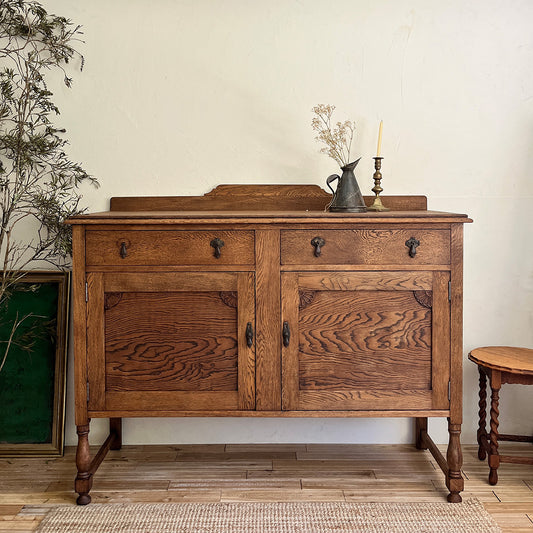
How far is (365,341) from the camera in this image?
8.07 feet

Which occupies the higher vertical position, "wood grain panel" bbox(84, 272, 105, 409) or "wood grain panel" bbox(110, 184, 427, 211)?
"wood grain panel" bbox(110, 184, 427, 211)

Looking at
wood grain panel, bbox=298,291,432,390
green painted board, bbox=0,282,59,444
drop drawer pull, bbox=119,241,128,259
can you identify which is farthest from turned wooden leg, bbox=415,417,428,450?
green painted board, bbox=0,282,59,444

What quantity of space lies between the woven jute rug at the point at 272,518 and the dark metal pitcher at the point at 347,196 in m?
1.23

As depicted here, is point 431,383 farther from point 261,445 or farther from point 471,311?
point 261,445

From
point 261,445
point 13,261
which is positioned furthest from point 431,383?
point 13,261

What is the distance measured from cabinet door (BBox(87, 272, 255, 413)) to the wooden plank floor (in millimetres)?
400

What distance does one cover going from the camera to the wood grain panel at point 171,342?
2461 millimetres

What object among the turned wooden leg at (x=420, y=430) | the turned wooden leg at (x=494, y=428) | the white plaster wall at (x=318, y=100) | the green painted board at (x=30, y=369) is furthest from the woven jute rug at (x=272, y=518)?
the white plaster wall at (x=318, y=100)

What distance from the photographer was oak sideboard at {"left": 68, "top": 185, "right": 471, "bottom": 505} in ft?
7.95

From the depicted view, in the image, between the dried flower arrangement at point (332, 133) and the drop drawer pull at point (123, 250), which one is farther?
the dried flower arrangement at point (332, 133)

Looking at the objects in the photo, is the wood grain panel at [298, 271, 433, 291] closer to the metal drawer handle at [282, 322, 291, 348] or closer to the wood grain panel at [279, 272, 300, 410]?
the wood grain panel at [279, 272, 300, 410]

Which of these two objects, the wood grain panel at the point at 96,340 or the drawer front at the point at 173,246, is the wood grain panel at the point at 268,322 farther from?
the wood grain panel at the point at 96,340

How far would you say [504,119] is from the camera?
117 inches

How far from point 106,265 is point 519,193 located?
6.58ft
